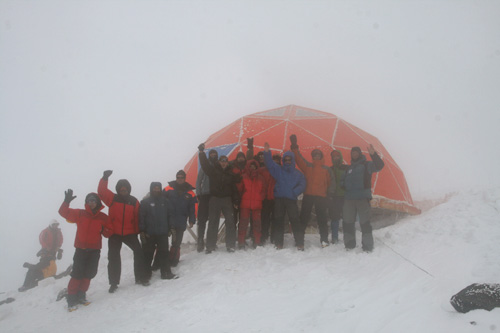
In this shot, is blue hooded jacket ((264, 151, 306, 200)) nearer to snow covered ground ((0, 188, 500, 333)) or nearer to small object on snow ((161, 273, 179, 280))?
snow covered ground ((0, 188, 500, 333))

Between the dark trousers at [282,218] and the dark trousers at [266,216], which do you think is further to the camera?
the dark trousers at [266,216]

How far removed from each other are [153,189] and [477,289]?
15.4 feet

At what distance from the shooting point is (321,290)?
425cm

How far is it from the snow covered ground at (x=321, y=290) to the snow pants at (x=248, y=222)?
1.00 feet

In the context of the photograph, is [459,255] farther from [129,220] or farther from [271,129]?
[271,129]

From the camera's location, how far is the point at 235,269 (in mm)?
5344

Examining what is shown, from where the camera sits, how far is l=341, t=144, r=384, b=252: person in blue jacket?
19.2 ft

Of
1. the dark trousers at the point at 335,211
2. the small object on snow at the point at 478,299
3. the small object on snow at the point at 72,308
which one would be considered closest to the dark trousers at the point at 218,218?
the dark trousers at the point at 335,211

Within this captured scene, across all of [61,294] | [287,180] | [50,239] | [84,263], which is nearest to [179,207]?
[84,263]

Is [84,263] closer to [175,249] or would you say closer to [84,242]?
[84,242]

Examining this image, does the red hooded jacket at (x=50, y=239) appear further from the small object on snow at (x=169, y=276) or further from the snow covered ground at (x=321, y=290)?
the small object on snow at (x=169, y=276)

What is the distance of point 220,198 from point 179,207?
769mm

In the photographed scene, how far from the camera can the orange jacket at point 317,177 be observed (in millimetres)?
6496

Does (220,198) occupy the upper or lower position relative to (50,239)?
upper
